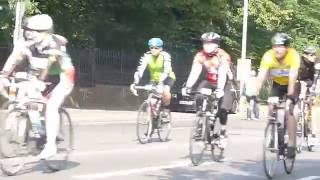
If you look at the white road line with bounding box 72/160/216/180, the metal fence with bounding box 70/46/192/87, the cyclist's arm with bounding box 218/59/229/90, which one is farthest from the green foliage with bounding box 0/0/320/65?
the white road line with bounding box 72/160/216/180

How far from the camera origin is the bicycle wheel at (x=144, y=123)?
13.8 meters

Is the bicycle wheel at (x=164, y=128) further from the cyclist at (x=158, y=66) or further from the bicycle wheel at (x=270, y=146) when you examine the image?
the bicycle wheel at (x=270, y=146)

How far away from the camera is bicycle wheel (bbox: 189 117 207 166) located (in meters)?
10.8

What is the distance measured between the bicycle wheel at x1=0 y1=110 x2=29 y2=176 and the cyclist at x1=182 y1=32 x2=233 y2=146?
304cm

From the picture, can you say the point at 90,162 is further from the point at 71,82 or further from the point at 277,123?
the point at 277,123

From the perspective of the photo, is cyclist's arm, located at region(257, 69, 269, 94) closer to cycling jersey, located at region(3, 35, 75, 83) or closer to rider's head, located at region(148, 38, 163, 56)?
cycling jersey, located at region(3, 35, 75, 83)

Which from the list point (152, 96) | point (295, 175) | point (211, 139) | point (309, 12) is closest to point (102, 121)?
point (152, 96)

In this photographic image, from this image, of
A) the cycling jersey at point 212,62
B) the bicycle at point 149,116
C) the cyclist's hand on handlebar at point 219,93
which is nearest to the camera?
the cyclist's hand on handlebar at point 219,93

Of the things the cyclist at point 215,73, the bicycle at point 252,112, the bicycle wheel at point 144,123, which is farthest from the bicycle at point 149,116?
the bicycle at point 252,112

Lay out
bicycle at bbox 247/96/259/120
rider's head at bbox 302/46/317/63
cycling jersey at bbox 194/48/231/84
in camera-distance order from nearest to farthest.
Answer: cycling jersey at bbox 194/48/231/84
rider's head at bbox 302/46/317/63
bicycle at bbox 247/96/259/120

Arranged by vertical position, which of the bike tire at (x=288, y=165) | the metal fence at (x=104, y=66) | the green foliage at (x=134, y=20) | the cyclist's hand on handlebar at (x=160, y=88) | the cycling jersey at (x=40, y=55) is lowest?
the bike tire at (x=288, y=165)

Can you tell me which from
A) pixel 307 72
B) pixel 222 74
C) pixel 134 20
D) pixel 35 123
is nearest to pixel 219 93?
pixel 222 74

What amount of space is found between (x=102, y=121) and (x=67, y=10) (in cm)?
1207

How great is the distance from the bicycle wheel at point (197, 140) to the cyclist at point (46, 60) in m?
2.29
